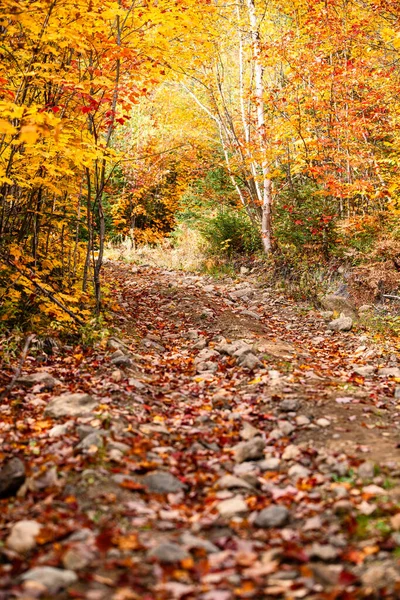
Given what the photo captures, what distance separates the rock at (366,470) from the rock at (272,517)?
0.69 m

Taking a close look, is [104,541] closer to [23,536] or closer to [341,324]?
[23,536]

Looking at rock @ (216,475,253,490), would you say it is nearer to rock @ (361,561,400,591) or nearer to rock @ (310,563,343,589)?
rock @ (310,563,343,589)

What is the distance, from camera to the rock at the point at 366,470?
3236 mm

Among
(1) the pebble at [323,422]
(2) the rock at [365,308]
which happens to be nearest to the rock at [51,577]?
(1) the pebble at [323,422]

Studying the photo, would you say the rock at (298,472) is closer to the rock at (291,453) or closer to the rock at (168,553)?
the rock at (291,453)

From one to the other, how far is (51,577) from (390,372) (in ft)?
15.2

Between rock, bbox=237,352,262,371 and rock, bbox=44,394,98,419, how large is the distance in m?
1.96

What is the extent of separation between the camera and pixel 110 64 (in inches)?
266

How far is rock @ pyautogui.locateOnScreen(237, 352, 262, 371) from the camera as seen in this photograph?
5711mm

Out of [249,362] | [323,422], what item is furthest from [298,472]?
[249,362]

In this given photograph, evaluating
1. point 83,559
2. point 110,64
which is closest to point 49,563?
point 83,559

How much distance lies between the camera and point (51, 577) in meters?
2.19

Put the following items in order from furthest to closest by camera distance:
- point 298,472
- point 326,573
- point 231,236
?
point 231,236 → point 298,472 → point 326,573

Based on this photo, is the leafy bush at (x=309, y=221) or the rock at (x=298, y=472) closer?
the rock at (x=298, y=472)
